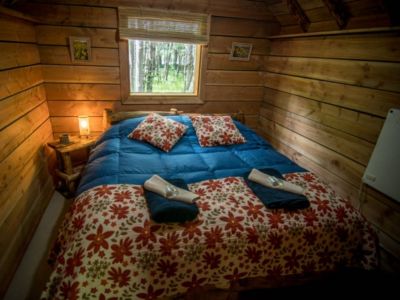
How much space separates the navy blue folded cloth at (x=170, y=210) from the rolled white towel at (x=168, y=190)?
0.10ft

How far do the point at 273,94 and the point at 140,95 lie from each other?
1.65 meters

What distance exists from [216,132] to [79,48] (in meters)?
1.66

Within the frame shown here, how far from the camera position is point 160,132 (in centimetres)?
225

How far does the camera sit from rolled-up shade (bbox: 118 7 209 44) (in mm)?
2512

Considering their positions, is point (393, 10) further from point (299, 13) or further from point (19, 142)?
point (19, 142)

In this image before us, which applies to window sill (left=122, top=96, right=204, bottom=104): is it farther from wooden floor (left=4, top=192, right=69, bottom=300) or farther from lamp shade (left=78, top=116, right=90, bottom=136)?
wooden floor (left=4, top=192, right=69, bottom=300)

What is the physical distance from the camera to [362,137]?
6.23ft

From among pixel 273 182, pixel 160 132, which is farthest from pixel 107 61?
pixel 273 182

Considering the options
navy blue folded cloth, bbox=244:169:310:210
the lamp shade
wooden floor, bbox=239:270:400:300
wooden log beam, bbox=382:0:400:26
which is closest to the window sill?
the lamp shade

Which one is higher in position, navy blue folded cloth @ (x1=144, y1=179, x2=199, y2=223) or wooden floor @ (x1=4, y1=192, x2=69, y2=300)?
navy blue folded cloth @ (x1=144, y1=179, x2=199, y2=223)

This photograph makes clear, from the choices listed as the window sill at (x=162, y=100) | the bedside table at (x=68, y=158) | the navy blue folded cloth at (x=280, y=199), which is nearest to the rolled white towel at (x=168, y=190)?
the navy blue folded cloth at (x=280, y=199)

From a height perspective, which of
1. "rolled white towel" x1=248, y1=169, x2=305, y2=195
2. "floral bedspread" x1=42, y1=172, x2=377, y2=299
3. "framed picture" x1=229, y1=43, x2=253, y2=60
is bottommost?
"floral bedspread" x1=42, y1=172, x2=377, y2=299

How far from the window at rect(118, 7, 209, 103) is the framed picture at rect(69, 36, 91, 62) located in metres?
0.34

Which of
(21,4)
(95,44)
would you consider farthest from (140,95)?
(21,4)
